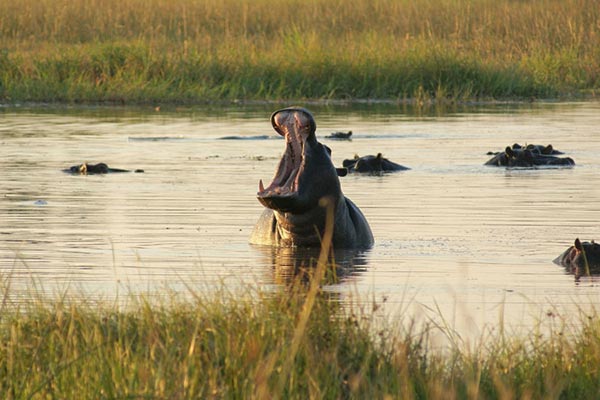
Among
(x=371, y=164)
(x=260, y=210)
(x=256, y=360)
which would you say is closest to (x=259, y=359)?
(x=256, y=360)

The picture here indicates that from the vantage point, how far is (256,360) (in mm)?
5105

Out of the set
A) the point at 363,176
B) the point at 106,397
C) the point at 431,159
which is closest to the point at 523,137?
the point at 431,159

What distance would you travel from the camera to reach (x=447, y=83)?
24.5 m

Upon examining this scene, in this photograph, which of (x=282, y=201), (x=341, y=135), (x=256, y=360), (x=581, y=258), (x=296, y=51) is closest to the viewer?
(x=256, y=360)

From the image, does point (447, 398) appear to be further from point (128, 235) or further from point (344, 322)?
point (128, 235)

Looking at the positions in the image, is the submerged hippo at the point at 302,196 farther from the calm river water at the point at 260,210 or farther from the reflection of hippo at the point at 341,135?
the reflection of hippo at the point at 341,135

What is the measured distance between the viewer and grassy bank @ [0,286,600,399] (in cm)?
483

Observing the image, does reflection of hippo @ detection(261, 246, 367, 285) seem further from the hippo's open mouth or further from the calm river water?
the hippo's open mouth

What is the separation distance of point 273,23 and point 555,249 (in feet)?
68.7

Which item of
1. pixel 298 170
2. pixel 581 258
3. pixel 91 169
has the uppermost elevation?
pixel 298 170

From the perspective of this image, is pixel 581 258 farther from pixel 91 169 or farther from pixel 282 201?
pixel 91 169

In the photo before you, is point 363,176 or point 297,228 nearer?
point 297,228

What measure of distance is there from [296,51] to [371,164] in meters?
11.0

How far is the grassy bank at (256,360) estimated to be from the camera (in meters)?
4.83
